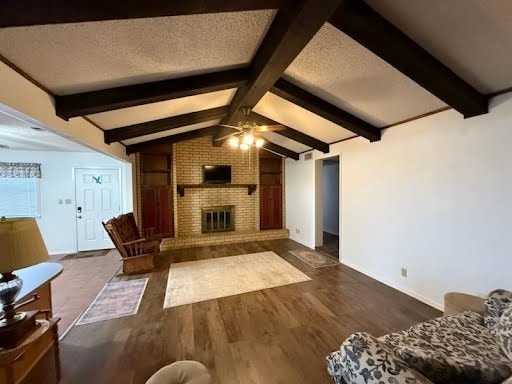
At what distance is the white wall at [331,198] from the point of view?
7.26 m

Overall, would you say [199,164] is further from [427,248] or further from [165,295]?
[427,248]

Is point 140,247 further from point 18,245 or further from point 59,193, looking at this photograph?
point 18,245

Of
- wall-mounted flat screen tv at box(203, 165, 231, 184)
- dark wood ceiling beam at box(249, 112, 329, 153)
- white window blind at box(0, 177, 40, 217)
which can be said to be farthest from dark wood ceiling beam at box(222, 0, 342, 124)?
white window blind at box(0, 177, 40, 217)

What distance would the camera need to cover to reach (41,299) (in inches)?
87.7

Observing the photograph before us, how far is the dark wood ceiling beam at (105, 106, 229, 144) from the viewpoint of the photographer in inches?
148

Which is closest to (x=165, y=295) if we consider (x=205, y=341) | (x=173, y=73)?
(x=205, y=341)

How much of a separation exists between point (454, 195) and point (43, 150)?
7172 mm

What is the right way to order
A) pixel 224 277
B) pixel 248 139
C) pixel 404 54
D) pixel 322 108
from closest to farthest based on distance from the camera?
1. pixel 404 54
2. pixel 322 108
3. pixel 248 139
4. pixel 224 277

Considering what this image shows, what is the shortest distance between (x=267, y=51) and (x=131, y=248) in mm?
3704

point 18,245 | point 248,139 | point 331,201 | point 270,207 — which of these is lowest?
point 270,207

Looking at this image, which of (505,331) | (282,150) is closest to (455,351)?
(505,331)

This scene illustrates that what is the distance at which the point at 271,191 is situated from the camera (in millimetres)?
7023

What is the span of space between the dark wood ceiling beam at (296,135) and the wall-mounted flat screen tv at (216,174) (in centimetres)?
209

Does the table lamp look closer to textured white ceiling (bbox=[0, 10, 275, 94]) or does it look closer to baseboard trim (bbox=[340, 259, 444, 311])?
textured white ceiling (bbox=[0, 10, 275, 94])
